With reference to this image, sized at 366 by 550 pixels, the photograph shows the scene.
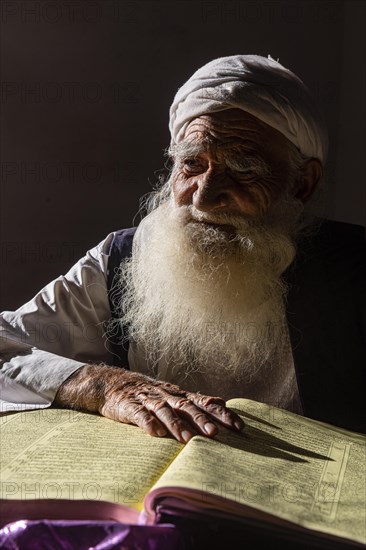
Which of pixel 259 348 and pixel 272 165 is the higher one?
pixel 272 165

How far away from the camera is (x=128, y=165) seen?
329cm

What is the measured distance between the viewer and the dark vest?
1923 mm

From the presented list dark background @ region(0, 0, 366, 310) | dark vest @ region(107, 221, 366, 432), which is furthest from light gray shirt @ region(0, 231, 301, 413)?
dark background @ region(0, 0, 366, 310)

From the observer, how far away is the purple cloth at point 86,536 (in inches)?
42.6

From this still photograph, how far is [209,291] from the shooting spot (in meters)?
1.99

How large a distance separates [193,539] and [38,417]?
2.08 ft

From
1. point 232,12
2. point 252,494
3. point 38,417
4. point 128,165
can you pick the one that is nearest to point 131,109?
point 128,165

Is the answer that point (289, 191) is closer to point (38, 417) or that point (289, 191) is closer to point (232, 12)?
point (38, 417)

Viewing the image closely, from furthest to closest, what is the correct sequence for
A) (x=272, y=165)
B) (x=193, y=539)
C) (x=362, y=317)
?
(x=272, y=165) → (x=362, y=317) → (x=193, y=539)

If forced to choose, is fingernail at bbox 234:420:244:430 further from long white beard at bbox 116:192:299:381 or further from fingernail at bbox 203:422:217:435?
long white beard at bbox 116:192:299:381

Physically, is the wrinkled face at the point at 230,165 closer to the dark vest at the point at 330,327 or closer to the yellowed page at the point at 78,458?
the dark vest at the point at 330,327

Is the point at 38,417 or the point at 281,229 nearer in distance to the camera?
the point at 38,417

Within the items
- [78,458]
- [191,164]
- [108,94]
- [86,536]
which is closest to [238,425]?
[78,458]

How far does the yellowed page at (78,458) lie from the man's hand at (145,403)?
0.03m
